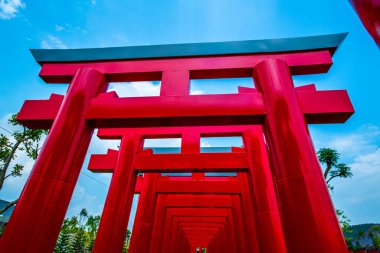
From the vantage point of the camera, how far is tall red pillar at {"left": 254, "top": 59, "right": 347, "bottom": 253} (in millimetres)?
2578

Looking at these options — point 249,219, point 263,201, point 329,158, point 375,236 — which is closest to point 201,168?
point 263,201

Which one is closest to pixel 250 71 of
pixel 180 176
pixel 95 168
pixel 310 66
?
pixel 310 66

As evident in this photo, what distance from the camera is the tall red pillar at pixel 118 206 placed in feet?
18.0

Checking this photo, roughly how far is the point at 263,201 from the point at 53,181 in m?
4.45

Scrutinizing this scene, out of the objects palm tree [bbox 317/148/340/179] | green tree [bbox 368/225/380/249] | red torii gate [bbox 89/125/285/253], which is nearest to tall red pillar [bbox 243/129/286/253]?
red torii gate [bbox 89/125/285/253]

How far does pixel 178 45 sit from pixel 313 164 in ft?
10.9

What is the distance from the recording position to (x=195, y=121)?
12.3ft

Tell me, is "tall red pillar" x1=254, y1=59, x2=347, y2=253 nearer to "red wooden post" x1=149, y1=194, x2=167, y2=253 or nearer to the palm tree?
"red wooden post" x1=149, y1=194, x2=167, y2=253

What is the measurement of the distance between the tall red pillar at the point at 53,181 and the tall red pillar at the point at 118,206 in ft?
7.97

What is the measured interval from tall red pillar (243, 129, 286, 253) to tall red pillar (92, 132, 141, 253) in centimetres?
329

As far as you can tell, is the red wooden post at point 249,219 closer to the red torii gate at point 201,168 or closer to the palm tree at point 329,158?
the red torii gate at point 201,168

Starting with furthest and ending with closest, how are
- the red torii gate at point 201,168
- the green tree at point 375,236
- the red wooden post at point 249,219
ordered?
the green tree at point 375,236 < the red wooden post at point 249,219 < the red torii gate at point 201,168

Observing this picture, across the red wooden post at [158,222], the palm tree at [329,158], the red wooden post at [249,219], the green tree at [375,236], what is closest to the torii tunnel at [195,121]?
the red wooden post at [249,219]

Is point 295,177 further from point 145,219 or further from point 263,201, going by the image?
point 145,219
